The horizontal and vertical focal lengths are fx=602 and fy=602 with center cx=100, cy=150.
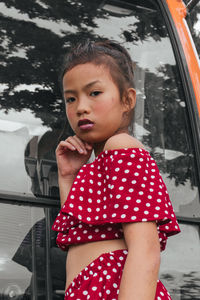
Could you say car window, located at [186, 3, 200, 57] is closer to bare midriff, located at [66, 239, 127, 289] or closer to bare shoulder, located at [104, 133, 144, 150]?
bare shoulder, located at [104, 133, 144, 150]

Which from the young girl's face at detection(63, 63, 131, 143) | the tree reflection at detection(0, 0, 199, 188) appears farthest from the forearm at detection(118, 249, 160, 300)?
the tree reflection at detection(0, 0, 199, 188)

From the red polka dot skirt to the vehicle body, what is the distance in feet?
0.88

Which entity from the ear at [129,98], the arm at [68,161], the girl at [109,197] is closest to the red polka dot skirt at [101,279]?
the girl at [109,197]

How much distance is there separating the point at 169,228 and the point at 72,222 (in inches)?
11.6

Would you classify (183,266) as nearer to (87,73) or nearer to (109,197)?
(109,197)

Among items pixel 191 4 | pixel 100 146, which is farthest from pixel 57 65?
pixel 191 4

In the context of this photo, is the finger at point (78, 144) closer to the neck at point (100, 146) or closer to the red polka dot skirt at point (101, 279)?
the neck at point (100, 146)

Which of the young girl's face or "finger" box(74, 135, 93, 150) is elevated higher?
the young girl's face

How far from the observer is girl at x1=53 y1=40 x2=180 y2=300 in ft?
5.44

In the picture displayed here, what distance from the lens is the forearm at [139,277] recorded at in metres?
1.59

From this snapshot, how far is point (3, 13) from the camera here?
8.02 ft

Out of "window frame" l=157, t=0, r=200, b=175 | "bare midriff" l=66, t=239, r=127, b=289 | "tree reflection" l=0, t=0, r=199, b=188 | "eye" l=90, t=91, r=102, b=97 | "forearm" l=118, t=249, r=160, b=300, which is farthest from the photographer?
"window frame" l=157, t=0, r=200, b=175

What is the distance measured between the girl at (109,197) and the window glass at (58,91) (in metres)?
0.26

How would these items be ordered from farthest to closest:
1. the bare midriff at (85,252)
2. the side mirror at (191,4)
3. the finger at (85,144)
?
the side mirror at (191,4), the finger at (85,144), the bare midriff at (85,252)
